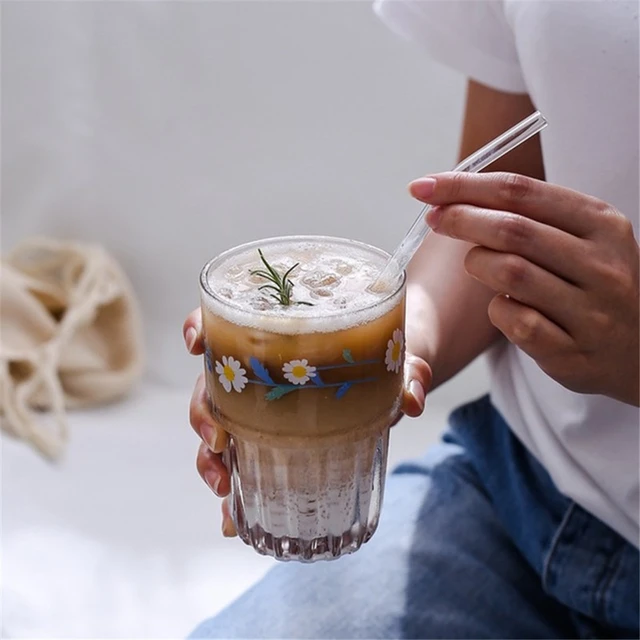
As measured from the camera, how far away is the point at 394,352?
555mm

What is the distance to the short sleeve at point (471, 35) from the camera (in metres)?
0.81

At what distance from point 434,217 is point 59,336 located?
836mm

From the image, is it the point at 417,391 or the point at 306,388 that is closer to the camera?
the point at 306,388

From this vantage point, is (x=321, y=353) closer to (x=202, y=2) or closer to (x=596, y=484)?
(x=596, y=484)

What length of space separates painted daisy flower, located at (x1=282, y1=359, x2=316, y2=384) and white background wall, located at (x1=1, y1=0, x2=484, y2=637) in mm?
641

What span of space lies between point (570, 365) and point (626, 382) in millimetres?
62

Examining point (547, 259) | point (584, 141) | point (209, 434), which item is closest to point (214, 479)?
point (209, 434)

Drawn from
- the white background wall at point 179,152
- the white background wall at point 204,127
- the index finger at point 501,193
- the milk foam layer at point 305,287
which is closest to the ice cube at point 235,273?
the milk foam layer at point 305,287

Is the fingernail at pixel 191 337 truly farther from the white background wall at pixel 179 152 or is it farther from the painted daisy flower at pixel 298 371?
the white background wall at pixel 179 152

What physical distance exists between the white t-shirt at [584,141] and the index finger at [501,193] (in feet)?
0.69

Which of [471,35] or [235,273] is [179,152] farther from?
[235,273]

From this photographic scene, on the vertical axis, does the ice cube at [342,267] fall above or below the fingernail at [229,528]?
above

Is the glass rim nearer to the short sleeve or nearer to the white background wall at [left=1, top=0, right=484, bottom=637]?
the short sleeve

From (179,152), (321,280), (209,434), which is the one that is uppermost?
(321,280)
